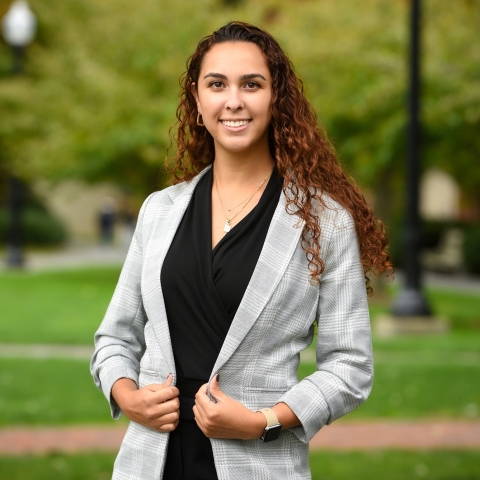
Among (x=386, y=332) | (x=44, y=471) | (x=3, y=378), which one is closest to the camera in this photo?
(x=44, y=471)

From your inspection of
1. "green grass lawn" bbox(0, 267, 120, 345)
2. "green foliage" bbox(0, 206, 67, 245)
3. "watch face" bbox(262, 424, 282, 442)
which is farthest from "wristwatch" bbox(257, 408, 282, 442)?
"green foliage" bbox(0, 206, 67, 245)

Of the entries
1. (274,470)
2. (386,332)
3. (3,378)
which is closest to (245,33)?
(274,470)

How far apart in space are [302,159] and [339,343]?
0.50m

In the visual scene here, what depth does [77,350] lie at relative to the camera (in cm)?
1209

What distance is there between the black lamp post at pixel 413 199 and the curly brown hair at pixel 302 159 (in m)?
10.7

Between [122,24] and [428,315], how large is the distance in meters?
10.8

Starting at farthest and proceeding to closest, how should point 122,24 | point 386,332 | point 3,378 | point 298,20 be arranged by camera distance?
point 122,24
point 298,20
point 386,332
point 3,378

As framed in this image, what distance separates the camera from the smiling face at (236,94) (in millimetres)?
2529

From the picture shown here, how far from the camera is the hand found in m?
2.34

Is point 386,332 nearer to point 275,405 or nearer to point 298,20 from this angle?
point 298,20

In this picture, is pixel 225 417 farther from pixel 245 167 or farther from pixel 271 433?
pixel 245 167

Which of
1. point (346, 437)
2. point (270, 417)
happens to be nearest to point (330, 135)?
point (346, 437)

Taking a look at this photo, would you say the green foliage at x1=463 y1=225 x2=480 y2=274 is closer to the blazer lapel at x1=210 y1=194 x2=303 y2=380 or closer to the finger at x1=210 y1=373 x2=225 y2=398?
the blazer lapel at x1=210 y1=194 x2=303 y2=380

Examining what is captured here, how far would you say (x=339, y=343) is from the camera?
97.0 inches
